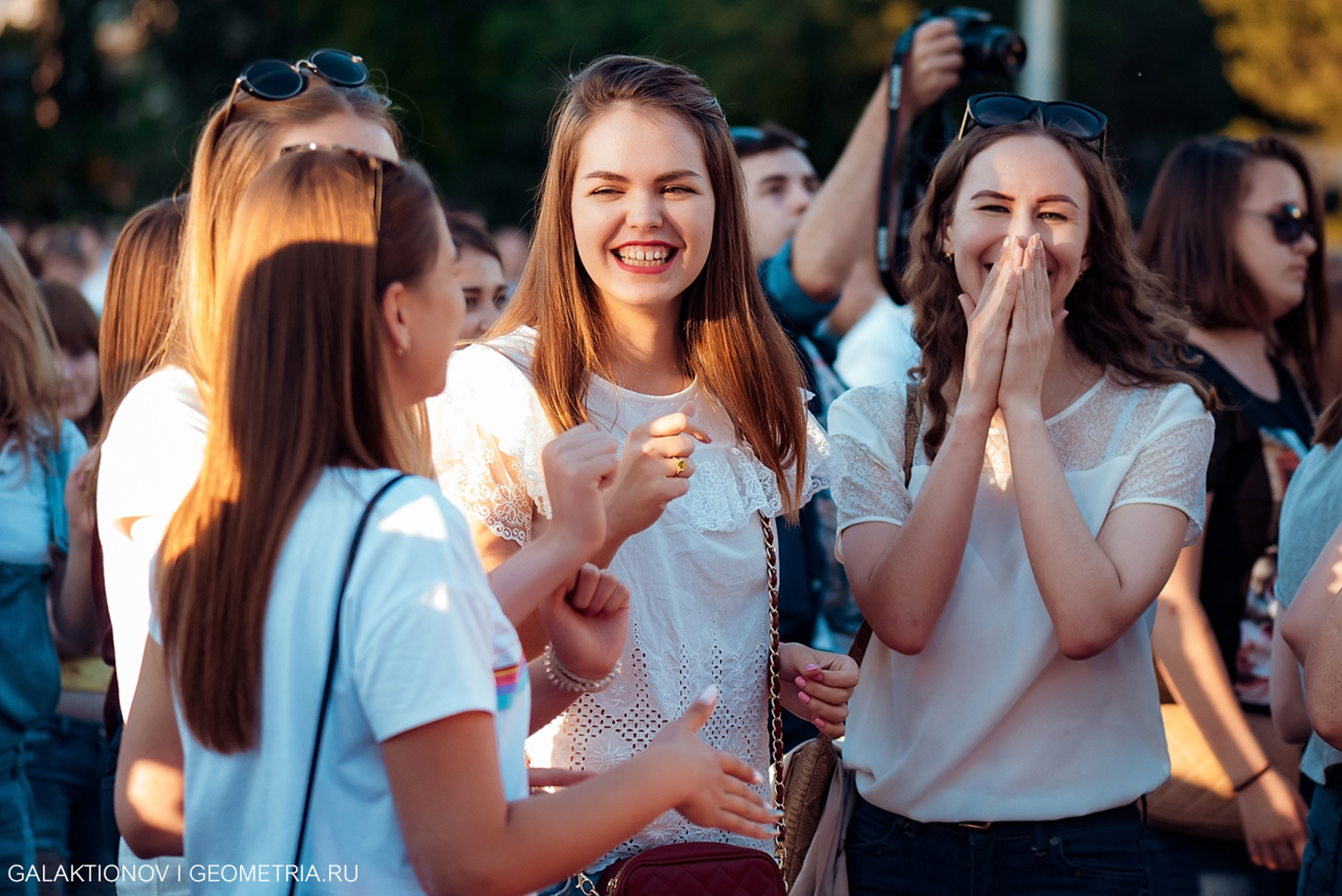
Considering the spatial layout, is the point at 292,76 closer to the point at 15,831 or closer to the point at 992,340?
the point at 992,340

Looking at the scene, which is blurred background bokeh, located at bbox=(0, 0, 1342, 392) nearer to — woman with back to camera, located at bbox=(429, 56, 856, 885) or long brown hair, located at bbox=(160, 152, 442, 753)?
woman with back to camera, located at bbox=(429, 56, 856, 885)

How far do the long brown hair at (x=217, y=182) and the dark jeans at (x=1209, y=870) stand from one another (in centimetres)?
255

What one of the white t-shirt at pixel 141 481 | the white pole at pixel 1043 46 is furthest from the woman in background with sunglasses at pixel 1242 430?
the white pole at pixel 1043 46

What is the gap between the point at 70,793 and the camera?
368 cm

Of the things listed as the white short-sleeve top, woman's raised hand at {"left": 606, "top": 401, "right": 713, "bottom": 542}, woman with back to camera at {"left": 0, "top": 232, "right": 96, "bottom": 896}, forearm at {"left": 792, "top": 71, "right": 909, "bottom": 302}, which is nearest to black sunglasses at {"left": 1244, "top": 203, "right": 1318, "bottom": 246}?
forearm at {"left": 792, "top": 71, "right": 909, "bottom": 302}

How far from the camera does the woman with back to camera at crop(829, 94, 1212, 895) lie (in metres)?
2.52

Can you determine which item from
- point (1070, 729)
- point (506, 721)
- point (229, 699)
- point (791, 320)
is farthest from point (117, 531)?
point (791, 320)

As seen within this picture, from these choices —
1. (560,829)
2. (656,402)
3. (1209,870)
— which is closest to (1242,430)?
(1209,870)

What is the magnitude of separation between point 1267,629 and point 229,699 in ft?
9.28

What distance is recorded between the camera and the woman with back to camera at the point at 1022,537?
2521 millimetres

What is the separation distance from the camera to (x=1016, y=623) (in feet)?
8.59

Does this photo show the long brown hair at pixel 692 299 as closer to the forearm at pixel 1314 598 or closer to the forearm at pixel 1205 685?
the forearm at pixel 1314 598

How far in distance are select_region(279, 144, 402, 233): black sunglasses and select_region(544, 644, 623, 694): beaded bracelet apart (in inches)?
31.4

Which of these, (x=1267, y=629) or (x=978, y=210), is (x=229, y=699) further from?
(x=1267, y=629)
